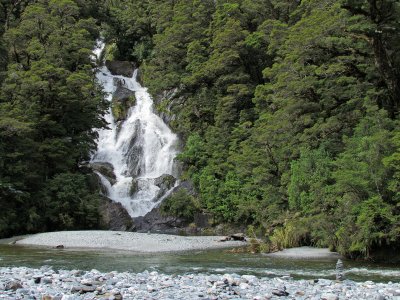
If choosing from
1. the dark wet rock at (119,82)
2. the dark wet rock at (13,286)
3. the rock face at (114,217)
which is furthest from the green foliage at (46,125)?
the dark wet rock at (13,286)

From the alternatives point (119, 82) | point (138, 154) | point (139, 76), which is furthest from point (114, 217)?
point (139, 76)

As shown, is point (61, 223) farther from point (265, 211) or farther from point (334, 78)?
point (334, 78)

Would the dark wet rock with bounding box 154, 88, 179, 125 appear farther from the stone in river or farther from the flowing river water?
the stone in river

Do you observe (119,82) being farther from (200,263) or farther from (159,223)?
(200,263)

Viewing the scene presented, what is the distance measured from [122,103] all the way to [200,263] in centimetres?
2439

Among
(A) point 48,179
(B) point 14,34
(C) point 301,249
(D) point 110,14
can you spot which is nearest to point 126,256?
(C) point 301,249

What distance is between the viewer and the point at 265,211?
68.6ft

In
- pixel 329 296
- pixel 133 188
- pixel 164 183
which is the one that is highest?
pixel 164 183

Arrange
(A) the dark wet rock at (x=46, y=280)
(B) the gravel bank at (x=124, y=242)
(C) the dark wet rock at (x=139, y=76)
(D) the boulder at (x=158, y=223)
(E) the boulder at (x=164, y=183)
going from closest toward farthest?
1. (A) the dark wet rock at (x=46, y=280)
2. (B) the gravel bank at (x=124, y=242)
3. (D) the boulder at (x=158, y=223)
4. (E) the boulder at (x=164, y=183)
5. (C) the dark wet rock at (x=139, y=76)

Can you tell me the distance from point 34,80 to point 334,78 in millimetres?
17563

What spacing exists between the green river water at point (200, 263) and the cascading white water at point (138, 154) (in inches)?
449

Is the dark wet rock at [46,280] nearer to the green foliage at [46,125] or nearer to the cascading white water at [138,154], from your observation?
the green foliage at [46,125]

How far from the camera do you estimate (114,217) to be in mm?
26547

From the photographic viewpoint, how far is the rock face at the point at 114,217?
26.2 meters
